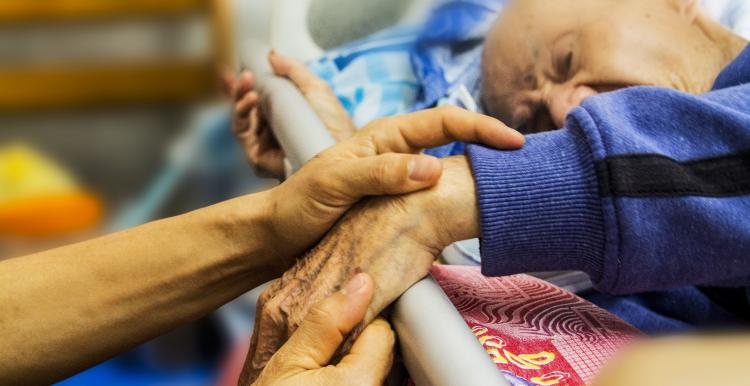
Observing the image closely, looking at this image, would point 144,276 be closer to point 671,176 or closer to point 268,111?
point 268,111

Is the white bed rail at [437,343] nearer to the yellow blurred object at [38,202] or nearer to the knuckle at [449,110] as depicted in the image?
the knuckle at [449,110]

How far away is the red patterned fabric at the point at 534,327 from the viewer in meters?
0.57

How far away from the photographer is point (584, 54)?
2.70 ft

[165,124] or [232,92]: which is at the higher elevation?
[165,124]

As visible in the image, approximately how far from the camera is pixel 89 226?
78.4 inches

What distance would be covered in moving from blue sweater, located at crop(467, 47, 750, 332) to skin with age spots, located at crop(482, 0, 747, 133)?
0.16m

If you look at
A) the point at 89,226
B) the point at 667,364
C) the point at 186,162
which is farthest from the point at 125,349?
the point at 89,226

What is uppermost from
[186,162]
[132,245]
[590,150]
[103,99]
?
[103,99]

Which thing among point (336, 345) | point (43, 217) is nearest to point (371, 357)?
point (336, 345)

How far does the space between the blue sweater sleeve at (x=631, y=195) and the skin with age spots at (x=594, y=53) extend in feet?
0.53

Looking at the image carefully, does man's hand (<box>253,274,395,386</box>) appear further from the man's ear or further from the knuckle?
the man's ear

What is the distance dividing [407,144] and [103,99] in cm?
186

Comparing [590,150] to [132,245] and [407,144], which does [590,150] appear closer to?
[407,144]

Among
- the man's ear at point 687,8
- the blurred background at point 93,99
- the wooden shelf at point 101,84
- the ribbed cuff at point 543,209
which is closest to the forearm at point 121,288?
the ribbed cuff at point 543,209
